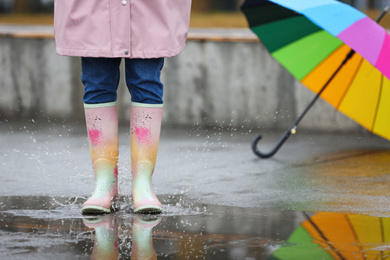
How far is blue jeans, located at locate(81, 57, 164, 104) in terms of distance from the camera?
132 inches

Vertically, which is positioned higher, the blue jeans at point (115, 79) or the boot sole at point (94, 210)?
the blue jeans at point (115, 79)

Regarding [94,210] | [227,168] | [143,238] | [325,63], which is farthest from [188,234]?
[325,63]

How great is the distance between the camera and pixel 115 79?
3410 mm

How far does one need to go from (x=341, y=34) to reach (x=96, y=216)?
4.69 feet

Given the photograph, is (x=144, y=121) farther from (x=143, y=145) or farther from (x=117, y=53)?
(x=117, y=53)

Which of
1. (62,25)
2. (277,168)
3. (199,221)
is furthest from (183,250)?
(277,168)

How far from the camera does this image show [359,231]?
3078mm

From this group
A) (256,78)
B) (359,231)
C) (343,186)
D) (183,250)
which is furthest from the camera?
(256,78)

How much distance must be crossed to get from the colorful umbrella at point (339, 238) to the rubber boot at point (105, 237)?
A: 575mm

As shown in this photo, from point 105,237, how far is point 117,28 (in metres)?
0.91

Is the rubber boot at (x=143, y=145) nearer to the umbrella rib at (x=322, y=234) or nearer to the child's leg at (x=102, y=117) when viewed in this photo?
the child's leg at (x=102, y=117)

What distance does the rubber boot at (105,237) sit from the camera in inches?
106

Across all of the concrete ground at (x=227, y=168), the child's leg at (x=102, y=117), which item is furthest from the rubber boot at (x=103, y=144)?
the concrete ground at (x=227, y=168)

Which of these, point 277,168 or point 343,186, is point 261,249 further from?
point 277,168
